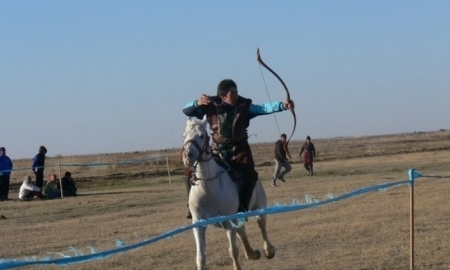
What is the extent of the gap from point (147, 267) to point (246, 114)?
2.76 metres

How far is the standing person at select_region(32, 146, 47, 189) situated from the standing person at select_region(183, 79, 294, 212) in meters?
19.5

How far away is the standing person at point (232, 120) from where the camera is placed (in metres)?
10.3

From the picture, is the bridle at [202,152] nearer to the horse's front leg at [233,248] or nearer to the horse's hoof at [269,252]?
the horse's front leg at [233,248]

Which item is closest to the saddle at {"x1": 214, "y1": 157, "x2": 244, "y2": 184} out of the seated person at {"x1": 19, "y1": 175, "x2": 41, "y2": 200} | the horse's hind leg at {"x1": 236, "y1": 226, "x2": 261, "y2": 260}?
the horse's hind leg at {"x1": 236, "y1": 226, "x2": 261, "y2": 260}

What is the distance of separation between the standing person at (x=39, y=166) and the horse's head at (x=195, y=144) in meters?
20.3

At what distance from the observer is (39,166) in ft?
96.1

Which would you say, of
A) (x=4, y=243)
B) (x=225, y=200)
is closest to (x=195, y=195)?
(x=225, y=200)

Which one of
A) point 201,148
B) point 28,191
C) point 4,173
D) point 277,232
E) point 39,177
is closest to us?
point 201,148

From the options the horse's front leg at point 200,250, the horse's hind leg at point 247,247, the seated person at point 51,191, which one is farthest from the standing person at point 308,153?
the horse's front leg at point 200,250

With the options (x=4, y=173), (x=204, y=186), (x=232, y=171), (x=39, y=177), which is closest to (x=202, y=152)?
(x=204, y=186)

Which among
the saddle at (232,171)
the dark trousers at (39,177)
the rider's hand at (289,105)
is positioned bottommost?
the dark trousers at (39,177)

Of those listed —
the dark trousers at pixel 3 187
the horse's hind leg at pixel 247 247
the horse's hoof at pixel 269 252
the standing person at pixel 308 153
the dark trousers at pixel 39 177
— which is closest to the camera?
the horse's hind leg at pixel 247 247

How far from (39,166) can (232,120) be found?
20.0 m

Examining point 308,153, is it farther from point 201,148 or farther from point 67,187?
point 201,148
